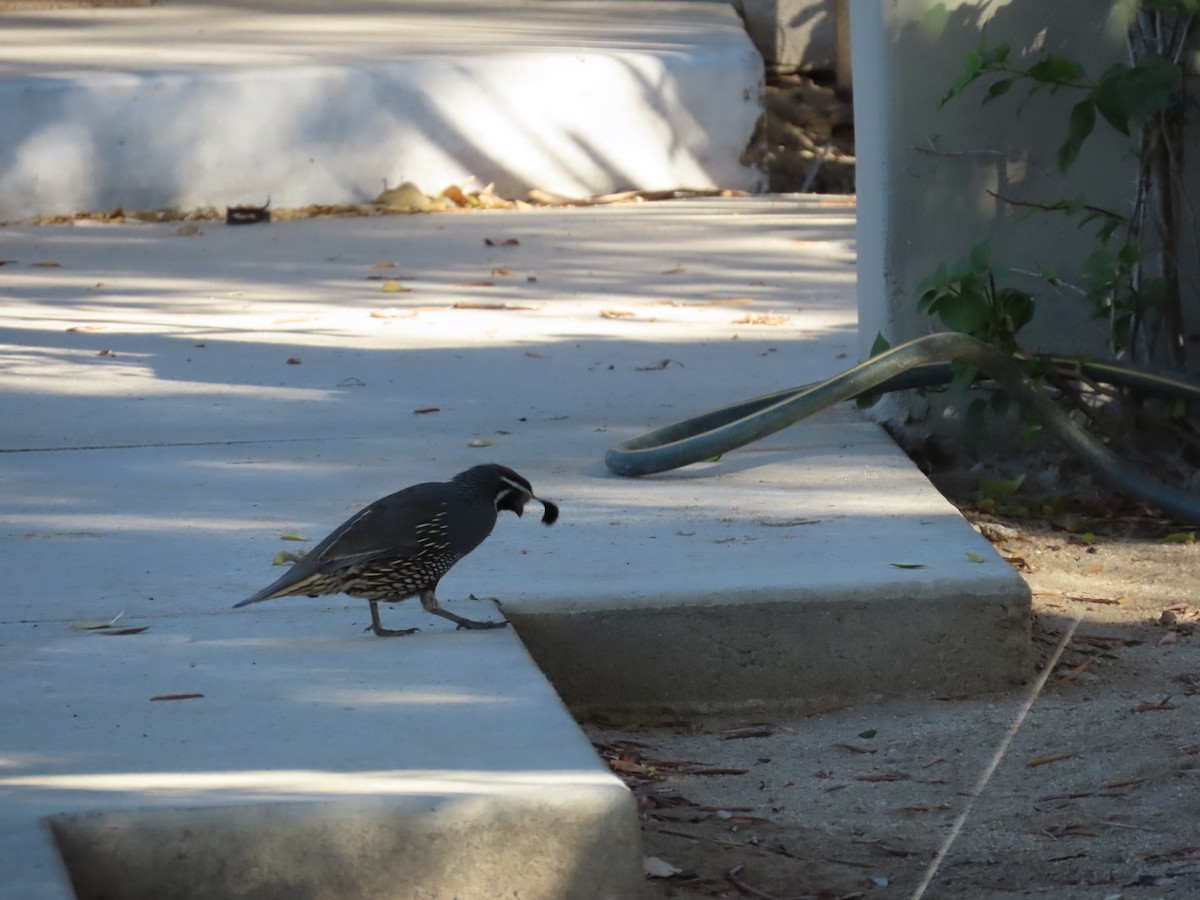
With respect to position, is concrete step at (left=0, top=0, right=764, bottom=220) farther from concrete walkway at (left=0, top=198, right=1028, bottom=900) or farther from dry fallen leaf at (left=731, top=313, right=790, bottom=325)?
dry fallen leaf at (left=731, top=313, right=790, bottom=325)

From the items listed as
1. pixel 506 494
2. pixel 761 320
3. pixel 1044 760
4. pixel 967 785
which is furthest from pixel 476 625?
pixel 761 320

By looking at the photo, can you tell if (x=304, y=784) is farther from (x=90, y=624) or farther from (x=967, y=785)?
(x=967, y=785)

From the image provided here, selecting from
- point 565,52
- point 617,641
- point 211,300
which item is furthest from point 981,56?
point 565,52

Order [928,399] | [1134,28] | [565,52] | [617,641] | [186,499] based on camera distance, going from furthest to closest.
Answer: [565,52] < [928,399] < [1134,28] < [186,499] < [617,641]

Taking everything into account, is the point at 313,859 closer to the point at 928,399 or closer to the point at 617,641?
the point at 617,641

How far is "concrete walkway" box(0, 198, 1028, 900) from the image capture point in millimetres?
2590

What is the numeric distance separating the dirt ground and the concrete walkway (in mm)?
185

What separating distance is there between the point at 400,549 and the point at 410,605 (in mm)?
543

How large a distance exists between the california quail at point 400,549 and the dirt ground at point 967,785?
54 centimetres

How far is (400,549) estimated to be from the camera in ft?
11.0

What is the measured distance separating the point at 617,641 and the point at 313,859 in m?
1.34

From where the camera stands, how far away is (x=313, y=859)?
254 centimetres

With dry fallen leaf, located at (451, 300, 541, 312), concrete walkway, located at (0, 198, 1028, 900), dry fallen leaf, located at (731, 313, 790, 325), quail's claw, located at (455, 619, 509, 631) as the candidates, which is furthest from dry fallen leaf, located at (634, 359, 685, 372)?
quail's claw, located at (455, 619, 509, 631)

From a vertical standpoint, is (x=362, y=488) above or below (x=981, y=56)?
below
